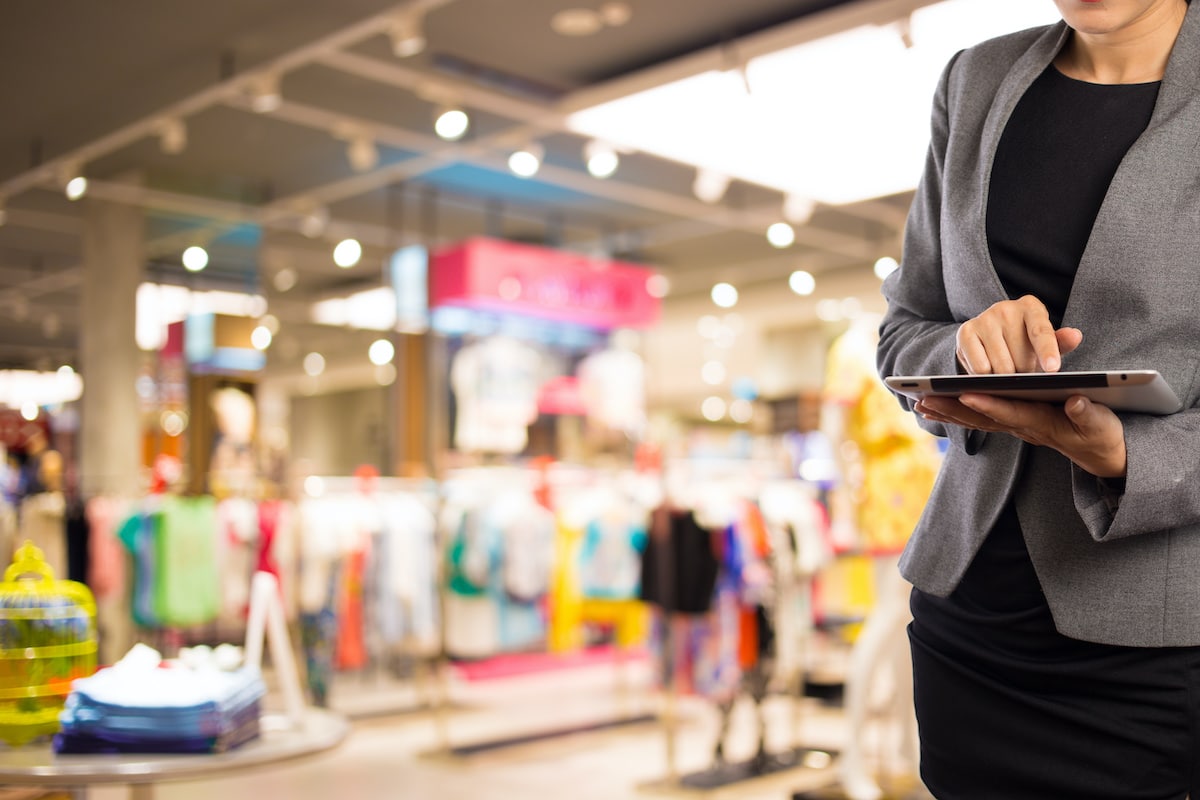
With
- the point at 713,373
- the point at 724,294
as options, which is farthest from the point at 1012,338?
the point at 713,373

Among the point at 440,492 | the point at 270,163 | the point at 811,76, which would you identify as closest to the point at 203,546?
the point at 440,492

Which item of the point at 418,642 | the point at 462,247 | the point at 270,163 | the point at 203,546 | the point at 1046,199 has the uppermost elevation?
the point at 270,163

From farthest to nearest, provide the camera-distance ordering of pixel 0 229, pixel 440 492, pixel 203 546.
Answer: pixel 440 492 < pixel 203 546 < pixel 0 229

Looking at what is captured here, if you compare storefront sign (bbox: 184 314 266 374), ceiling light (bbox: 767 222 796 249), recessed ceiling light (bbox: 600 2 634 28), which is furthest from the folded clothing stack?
ceiling light (bbox: 767 222 796 249)

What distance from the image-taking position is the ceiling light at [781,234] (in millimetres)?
9095

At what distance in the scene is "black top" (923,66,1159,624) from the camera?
3.21 ft

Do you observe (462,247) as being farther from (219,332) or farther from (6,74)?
(6,74)

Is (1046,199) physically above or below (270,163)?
below

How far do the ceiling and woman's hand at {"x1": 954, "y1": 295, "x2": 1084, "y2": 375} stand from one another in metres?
3.80

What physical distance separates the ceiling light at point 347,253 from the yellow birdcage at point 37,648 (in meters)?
7.02

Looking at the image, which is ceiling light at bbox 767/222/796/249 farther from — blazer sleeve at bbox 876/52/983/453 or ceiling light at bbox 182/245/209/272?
blazer sleeve at bbox 876/52/983/453

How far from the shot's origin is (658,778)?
18.2 feet

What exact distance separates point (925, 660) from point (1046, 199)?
43 cm

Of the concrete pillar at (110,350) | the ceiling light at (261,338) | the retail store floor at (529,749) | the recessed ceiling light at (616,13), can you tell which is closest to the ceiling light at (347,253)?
the ceiling light at (261,338)
